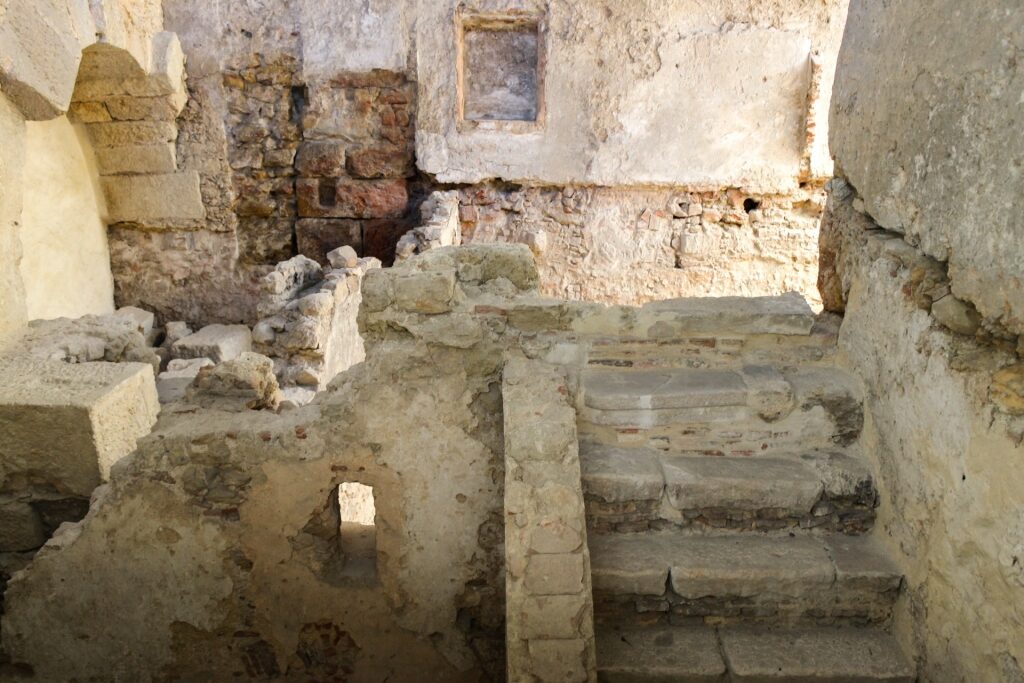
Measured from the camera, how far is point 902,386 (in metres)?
2.40

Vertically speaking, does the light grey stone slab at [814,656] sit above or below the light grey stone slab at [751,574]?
below

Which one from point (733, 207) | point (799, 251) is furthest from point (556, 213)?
point (799, 251)

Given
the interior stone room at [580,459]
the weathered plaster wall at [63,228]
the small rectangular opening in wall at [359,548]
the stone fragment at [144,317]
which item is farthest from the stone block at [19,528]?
the stone fragment at [144,317]

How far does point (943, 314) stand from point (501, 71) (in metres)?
6.16

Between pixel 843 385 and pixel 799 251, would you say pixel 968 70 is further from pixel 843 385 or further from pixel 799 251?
pixel 799 251

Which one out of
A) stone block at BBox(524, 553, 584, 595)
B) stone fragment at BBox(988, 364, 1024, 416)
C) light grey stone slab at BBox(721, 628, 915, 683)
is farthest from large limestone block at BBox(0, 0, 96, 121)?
stone fragment at BBox(988, 364, 1024, 416)

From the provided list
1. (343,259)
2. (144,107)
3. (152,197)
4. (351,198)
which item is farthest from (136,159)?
(343,259)

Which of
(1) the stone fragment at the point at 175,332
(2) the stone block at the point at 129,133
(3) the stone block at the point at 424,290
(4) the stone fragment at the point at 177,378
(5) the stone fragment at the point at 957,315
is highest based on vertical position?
(2) the stone block at the point at 129,133

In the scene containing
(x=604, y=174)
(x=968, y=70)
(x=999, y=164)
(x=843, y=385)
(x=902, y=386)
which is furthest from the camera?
(x=604, y=174)

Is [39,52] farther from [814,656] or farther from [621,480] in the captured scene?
[814,656]

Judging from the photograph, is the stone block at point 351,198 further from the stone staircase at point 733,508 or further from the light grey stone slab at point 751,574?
the light grey stone slab at point 751,574

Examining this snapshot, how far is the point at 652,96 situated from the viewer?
7.34m

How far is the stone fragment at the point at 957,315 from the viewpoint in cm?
201

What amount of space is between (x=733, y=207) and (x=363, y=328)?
225 inches
